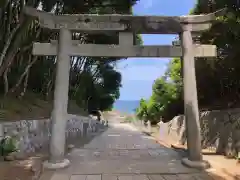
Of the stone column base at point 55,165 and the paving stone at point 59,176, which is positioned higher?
the stone column base at point 55,165

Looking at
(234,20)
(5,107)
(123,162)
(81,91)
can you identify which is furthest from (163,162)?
(81,91)

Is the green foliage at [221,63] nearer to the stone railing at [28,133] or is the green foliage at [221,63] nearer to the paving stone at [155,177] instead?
the paving stone at [155,177]

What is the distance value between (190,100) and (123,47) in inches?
87.0

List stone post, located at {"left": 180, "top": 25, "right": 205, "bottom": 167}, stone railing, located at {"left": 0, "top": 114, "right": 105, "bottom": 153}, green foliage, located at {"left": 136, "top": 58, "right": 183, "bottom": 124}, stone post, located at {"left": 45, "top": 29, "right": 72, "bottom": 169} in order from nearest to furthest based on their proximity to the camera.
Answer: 1. stone post, located at {"left": 45, "top": 29, "right": 72, "bottom": 169}
2. stone post, located at {"left": 180, "top": 25, "right": 205, "bottom": 167}
3. stone railing, located at {"left": 0, "top": 114, "right": 105, "bottom": 153}
4. green foliage, located at {"left": 136, "top": 58, "right": 183, "bottom": 124}

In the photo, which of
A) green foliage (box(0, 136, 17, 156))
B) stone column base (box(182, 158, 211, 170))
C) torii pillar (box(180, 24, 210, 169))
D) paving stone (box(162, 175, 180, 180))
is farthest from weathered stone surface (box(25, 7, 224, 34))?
paving stone (box(162, 175, 180, 180))

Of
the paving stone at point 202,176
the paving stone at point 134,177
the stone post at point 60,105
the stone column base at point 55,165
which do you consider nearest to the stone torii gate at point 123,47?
the stone post at point 60,105

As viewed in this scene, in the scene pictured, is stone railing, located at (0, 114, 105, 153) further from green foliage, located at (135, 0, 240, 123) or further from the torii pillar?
green foliage, located at (135, 0, 240, 123)

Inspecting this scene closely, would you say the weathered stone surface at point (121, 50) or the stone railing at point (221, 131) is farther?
the stone railing at point (221, 131)

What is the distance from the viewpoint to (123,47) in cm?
708

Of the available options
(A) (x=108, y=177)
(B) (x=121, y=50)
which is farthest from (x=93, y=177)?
(B) (x=121, y=50)

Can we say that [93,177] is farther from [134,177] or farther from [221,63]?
[221,63]

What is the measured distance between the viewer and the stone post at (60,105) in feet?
21.3

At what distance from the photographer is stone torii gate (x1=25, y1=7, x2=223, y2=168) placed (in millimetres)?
6738

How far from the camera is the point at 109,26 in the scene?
7035 mm
